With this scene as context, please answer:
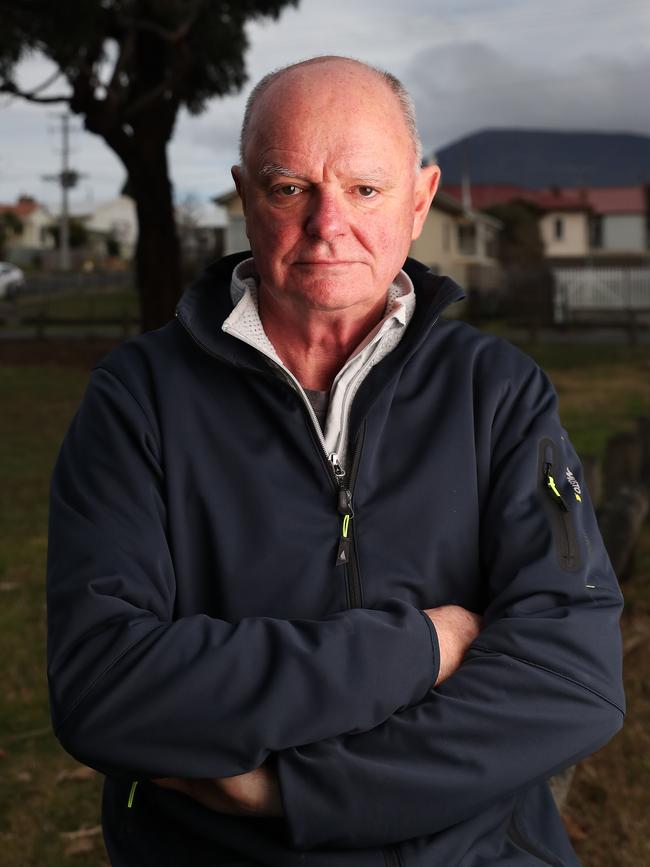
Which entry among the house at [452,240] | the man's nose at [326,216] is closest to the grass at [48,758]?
the man's nose at [326,216]

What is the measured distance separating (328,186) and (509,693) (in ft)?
3.33

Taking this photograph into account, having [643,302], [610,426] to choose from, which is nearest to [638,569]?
[610,426]

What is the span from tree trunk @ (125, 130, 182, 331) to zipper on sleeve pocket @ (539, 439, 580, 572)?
15.1 m

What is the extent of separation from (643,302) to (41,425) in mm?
33787

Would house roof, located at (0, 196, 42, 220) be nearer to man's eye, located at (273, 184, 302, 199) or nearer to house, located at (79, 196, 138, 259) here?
house, located at (79, 196, 138, 259)

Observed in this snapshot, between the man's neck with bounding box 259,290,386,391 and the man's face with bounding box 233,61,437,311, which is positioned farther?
the man's neck with bounding box 259,290,386,391

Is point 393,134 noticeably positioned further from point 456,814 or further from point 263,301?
point 456,814

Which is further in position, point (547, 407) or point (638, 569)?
point (638, 569)

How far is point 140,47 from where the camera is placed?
16672 mm

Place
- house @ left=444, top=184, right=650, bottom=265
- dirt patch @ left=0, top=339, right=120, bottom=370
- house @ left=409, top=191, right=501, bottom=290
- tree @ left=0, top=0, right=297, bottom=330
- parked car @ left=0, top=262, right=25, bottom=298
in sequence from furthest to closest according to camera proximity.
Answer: house @ left=444, top=184, right=650, bottom=265, house @ left=409, top=191, right=501, bottom=290, parked car @ left=0, top=262, right=25, bottom=298, dirt patch @ left=0, top=339, right=120, bottom=370, tree @ left=0, top=0, right=297, bottom=330

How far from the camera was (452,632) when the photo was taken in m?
2.25

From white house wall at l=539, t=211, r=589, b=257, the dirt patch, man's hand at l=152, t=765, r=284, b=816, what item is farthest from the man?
white house wall at l=539, t=211, r=589, b=257

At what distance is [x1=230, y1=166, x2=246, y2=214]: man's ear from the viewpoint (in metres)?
2.45

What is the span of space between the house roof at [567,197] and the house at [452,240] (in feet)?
71.6
